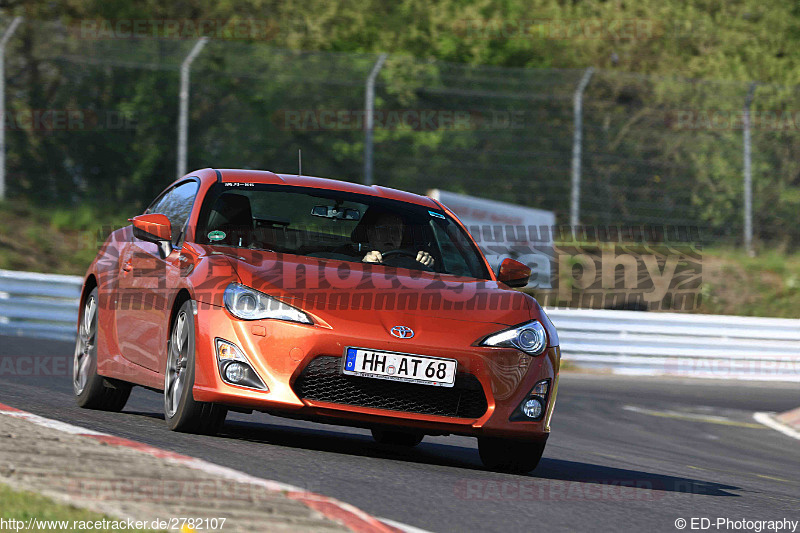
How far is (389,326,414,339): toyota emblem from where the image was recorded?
6.43m

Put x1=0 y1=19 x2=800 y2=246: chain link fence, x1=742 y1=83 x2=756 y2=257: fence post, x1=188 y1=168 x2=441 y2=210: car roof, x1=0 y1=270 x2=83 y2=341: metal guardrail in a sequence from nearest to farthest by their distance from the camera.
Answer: x1=188 y1=168 x2=441 y2=210: car roof → x1=0 y1=270 x2=83 y2=341: metal guardrail → x1=0 y1=19 x2=800 y2=246: chain link fence → x1=742 y1=83 x2=756 y2=257: fence post

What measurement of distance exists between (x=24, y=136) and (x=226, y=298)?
15510 millimetres

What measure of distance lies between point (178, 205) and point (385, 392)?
7.72 ft

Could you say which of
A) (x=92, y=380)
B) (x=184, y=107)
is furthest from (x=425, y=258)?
(x=184, y=107)

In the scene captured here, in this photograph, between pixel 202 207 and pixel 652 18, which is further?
pixel 652 18

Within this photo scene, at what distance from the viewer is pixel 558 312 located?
1944 cm

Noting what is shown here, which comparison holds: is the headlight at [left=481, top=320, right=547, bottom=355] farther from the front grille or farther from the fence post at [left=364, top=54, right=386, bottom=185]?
the fence post at [left=364, top=54, right=386, bottom=185]

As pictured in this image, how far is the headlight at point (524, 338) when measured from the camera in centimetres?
665

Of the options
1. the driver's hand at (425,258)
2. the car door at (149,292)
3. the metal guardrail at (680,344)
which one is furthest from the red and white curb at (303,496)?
the metal guardrail at (680,344)

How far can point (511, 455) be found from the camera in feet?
23.5

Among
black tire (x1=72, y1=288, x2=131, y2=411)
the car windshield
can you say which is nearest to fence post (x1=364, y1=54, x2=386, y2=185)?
black tire (x1=72, y1=288, x2=131, y2=411)

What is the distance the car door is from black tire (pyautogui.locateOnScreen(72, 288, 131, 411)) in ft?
1.54

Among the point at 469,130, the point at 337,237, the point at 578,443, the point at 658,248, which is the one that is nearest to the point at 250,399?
the point at 337,237

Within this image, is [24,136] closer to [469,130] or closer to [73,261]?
[73,261]
